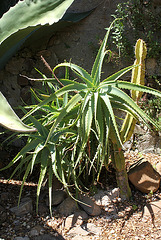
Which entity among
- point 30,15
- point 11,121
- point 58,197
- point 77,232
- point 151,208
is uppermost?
point 30,15

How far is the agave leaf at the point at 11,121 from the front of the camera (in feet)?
3.89

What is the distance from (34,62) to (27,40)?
0.26 m

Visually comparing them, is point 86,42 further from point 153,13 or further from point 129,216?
point 129,216

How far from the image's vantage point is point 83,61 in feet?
9.57

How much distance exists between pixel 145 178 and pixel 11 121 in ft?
4.39

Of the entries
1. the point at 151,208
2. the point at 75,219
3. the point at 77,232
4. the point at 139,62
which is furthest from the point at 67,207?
the point at 139,62

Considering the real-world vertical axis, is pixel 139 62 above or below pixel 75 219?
above

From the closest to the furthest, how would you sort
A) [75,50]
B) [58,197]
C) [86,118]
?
[86,118] → [58,197] → [75,50]

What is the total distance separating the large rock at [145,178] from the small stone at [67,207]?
1.56ft

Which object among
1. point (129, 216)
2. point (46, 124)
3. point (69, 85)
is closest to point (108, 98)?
point (69, 85)

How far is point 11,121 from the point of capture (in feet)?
4.06

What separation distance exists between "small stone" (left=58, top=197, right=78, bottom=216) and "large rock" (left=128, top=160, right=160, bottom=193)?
1.56 feet

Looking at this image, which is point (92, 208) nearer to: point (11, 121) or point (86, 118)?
point (86, 118)

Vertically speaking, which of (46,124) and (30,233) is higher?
(46,124)
